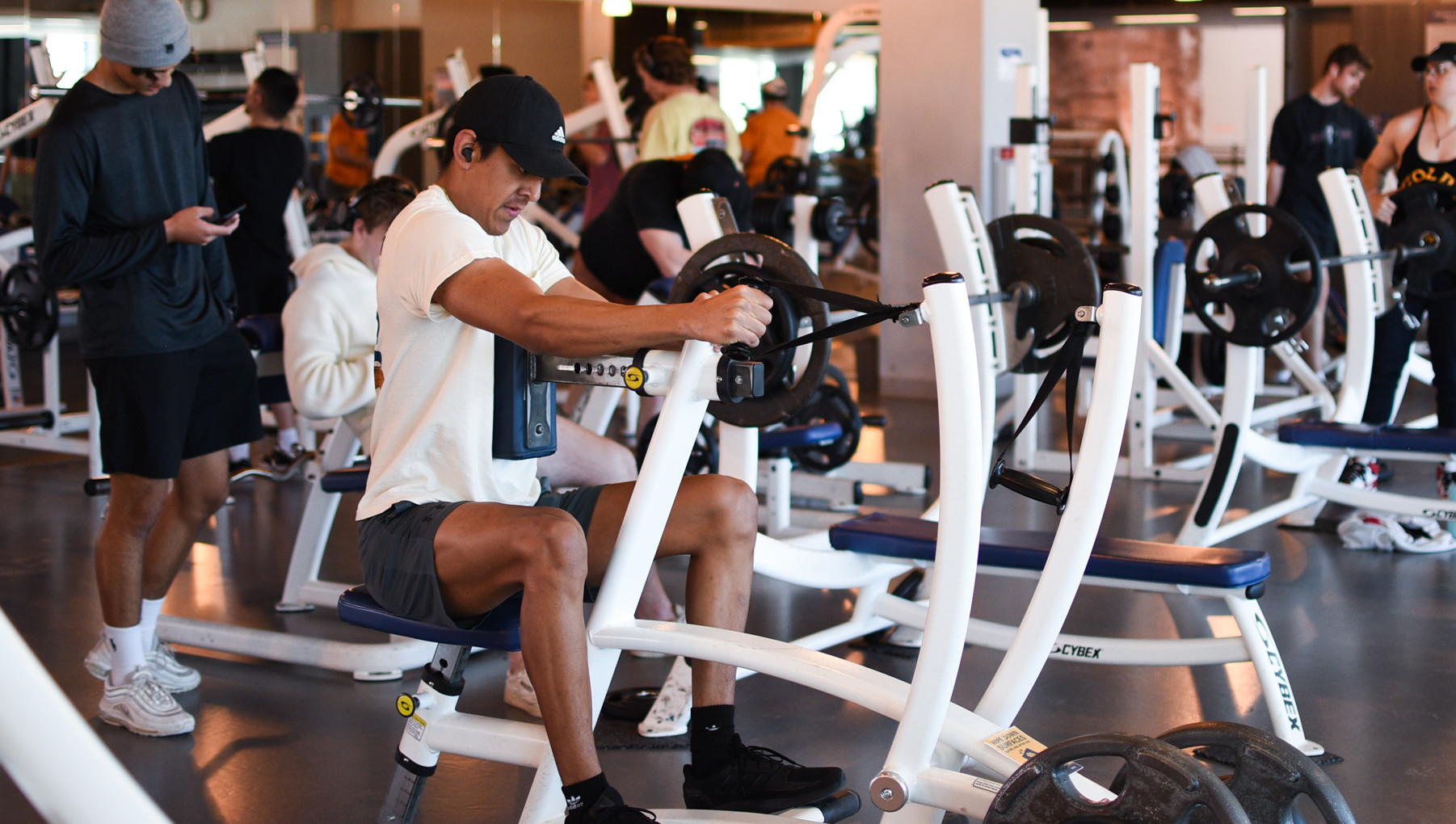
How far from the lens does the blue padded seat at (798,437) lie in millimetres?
3801

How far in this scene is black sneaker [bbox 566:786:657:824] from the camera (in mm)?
1796

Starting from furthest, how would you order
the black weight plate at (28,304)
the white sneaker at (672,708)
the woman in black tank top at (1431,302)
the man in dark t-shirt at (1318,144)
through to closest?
the man in dark t-shirt at (1318,144)
the black weight plate at (28,304)
the woman in black tank top at (1431,302)
the white sneaker at (672,708)

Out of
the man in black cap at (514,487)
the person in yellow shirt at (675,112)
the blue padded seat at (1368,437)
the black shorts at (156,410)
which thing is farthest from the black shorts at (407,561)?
the person in yellow shirt at (675,112)

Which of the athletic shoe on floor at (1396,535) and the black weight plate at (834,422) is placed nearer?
the athletic shoe on floor at (1396,535)

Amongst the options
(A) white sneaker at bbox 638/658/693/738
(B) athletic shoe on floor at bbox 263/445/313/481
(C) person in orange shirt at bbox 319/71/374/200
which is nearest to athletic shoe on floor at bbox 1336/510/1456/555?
(A) white sneaker at bbox 638/658/693/738

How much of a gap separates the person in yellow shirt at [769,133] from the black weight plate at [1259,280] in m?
4.94

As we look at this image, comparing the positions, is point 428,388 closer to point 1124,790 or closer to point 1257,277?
point 1124,790

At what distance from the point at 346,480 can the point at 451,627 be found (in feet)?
3.97

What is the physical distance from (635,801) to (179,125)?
64.9 inches

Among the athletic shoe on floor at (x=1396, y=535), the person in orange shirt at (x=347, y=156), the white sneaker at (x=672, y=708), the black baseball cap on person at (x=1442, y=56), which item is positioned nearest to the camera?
the white sneaker at (x=672, y=708)

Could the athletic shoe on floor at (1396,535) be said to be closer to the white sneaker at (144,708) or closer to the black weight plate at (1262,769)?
the black weight plate at (1262,769)

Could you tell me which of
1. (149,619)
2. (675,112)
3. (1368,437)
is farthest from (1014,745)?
(675,112)

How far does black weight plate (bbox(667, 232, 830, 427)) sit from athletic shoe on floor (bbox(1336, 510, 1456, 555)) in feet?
7.54

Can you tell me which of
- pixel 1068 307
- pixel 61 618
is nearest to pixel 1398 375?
pixel 1068 307
